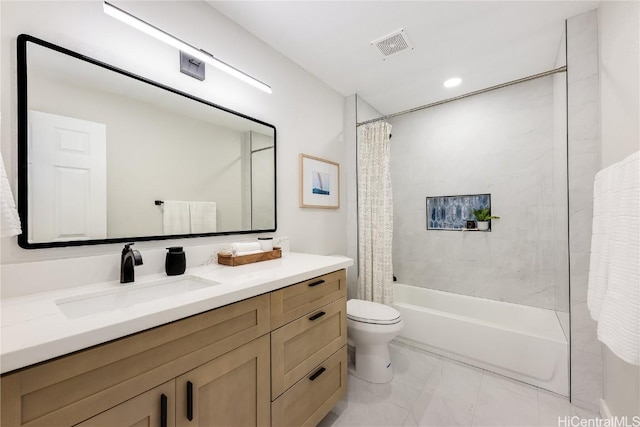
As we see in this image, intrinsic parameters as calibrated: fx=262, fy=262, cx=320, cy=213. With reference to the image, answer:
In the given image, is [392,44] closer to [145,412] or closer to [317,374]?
[317,374]

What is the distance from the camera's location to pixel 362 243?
2500 millimetres

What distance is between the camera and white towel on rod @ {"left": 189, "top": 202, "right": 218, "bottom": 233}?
1.45m

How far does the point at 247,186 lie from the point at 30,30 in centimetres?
108

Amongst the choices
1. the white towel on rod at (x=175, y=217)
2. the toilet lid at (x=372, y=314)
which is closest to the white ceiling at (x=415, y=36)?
the white towel on rod at (x=175, y=217)

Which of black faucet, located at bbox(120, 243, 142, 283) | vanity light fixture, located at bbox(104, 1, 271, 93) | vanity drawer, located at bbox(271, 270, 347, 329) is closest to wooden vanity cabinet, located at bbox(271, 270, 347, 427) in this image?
vanity drawer, located at bbox(271, 270, 347, 329)

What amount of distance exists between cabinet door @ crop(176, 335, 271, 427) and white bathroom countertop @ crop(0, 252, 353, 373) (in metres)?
0.21

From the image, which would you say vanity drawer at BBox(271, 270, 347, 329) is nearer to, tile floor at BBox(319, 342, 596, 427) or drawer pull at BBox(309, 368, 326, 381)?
drawer pull at BBox(309, 368, 326, 381)

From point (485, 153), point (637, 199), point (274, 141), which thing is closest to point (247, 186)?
point (274, 141)

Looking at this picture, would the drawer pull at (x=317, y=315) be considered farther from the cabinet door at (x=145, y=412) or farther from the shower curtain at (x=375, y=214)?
the shower curtain at (x=375, y=214)

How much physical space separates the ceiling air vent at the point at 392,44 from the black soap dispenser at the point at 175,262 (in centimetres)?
188

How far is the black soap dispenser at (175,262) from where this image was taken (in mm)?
1236

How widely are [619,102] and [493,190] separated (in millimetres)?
1400

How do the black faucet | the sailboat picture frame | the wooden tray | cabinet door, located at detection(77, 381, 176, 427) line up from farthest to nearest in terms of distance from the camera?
the sailboat picture frame → the wooden tray → the black faucet → cabinet door, located at detection(77, 381, 176, 427)

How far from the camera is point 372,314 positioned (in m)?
1.91
